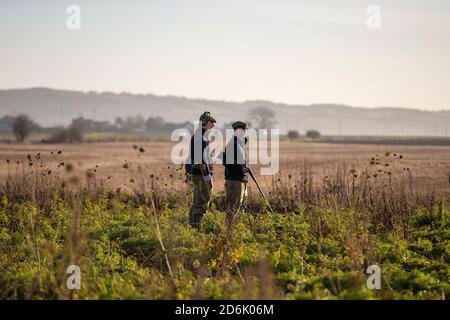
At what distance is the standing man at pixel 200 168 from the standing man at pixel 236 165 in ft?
1.18

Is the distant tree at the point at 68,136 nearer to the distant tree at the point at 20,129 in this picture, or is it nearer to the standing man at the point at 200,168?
the distant tree at the point at 20,129

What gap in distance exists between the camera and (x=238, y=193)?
11719mm

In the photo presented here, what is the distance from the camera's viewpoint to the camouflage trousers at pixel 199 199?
11688 millimetres

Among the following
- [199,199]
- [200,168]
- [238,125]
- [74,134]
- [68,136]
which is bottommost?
[199,199]

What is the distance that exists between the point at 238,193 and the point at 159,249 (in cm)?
248

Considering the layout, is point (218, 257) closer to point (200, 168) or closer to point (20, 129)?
point (200, 168)

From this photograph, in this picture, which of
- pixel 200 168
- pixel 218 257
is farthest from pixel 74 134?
pixel 218 257

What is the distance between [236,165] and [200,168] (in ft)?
2.22

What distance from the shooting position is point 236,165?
1163 centimetres

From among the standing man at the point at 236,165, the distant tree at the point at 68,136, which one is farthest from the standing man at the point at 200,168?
the distant tree at the point at 68,136

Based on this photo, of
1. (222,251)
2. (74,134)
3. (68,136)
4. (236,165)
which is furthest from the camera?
(74,134)

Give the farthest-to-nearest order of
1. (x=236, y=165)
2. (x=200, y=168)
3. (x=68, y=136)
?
(x=68, y=136), (x=236, y=165), (x=200, y=168)
